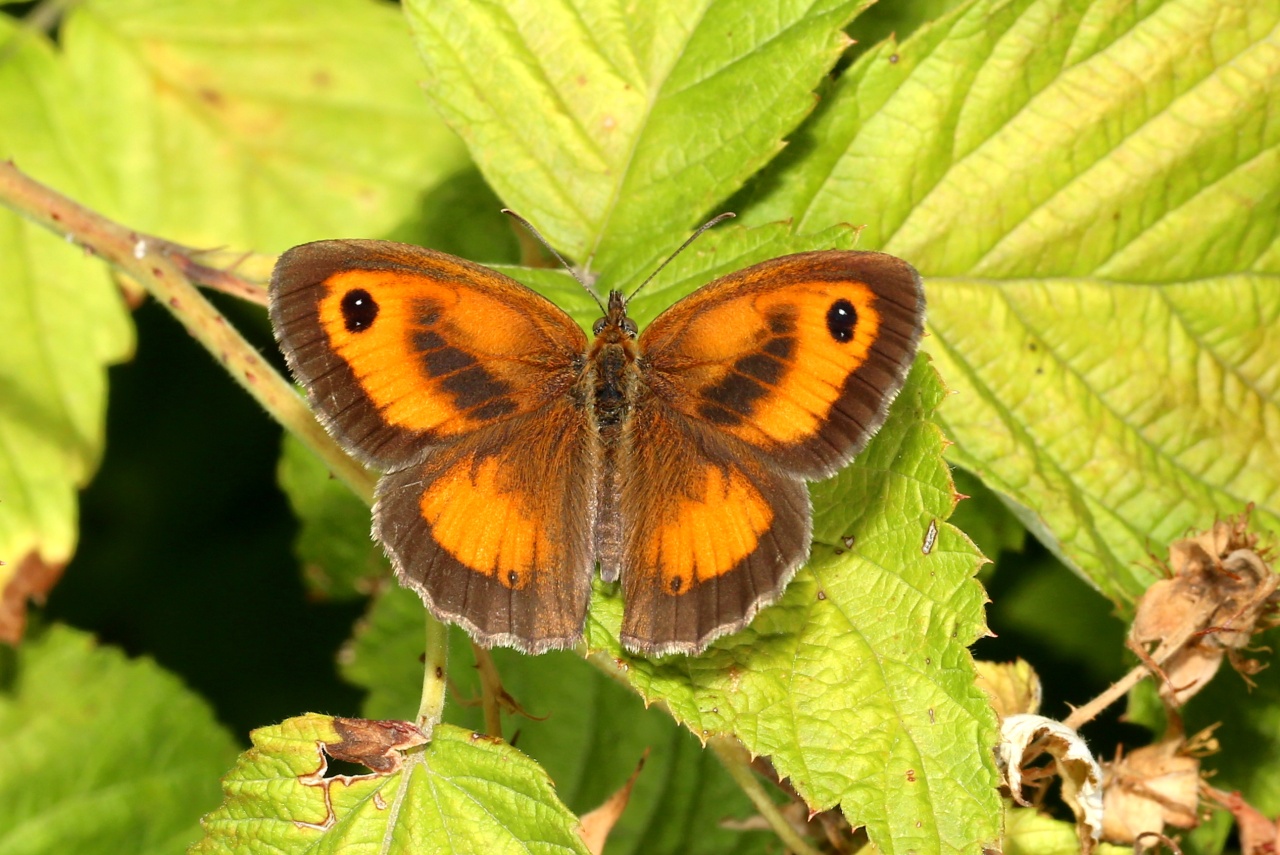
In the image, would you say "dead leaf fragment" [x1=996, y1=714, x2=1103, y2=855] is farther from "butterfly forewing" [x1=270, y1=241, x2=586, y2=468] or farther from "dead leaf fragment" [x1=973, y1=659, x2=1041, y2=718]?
"butterfly forewing" [x1=270, y1=241, x2=586, y2=468]

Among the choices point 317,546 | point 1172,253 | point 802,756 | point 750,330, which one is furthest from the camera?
point 317,546

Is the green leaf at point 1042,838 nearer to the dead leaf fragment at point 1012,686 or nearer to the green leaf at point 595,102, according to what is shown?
the dead leaf fragment at point 1012,686

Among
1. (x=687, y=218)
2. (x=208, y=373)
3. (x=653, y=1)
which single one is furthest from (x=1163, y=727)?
(x=208, y=373)

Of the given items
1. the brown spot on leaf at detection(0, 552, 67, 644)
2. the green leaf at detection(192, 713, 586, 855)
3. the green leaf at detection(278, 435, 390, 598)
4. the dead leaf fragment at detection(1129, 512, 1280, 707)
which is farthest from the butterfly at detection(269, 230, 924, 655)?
the brown spot on leaf at detection(0, 552, 67, 644)

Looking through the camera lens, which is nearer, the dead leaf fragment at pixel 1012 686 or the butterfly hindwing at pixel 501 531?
the butterfly hindwing at pixel 501 531

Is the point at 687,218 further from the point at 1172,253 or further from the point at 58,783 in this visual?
the point at 58,783

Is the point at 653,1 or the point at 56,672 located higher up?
the point at 653,1

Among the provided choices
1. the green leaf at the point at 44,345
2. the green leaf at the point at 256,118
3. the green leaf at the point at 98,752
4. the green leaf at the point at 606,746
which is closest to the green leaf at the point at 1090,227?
the green leaf at the point at 606,746
